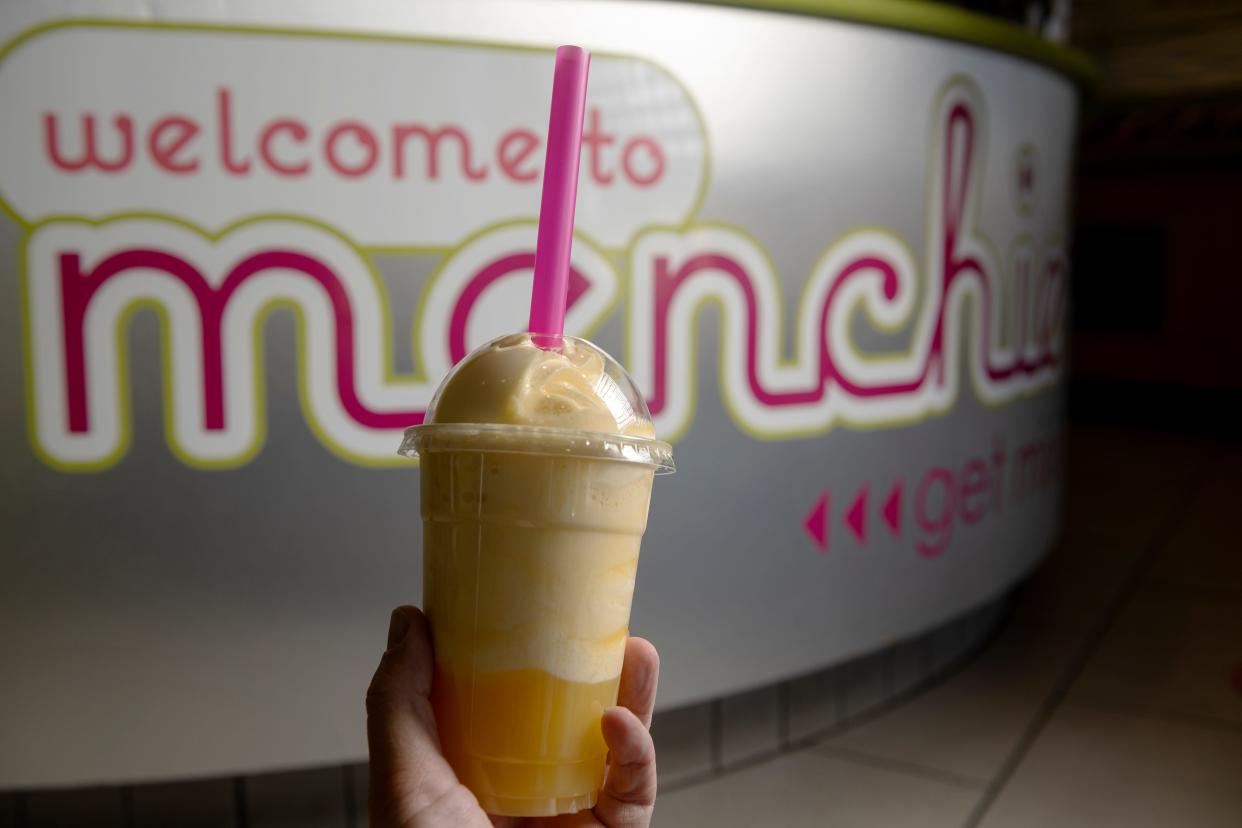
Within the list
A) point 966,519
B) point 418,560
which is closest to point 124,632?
point 418,560

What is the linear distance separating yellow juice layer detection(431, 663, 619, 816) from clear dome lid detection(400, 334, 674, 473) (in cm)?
13

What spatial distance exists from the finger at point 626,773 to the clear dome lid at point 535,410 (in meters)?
0.15

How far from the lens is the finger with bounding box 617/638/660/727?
687 mm

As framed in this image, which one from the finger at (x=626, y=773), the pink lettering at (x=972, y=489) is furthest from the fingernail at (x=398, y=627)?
the pink lettering at (x=972, y=489)

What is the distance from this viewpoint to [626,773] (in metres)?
0.64

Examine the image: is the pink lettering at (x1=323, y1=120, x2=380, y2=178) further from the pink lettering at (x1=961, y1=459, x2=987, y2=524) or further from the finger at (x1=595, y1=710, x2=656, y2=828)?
the pink lettering at (x1=961, y1=459, x2=987, y2=524)

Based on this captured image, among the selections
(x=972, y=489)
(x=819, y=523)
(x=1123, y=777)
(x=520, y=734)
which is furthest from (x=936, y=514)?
(x=520, y=734)

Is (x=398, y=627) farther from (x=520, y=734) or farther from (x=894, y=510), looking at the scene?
(x=894, y=510)

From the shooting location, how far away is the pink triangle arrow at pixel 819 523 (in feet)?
5.97

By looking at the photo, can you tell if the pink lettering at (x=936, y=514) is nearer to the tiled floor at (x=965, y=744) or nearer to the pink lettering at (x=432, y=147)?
the tiled floor at (x=965, y=744)

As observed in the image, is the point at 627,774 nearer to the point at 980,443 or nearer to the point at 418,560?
the point at 418,560

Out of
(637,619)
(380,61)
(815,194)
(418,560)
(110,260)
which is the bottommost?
(637,619)

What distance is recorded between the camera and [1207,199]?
5379 millimetres

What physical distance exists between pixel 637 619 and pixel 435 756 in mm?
1079
